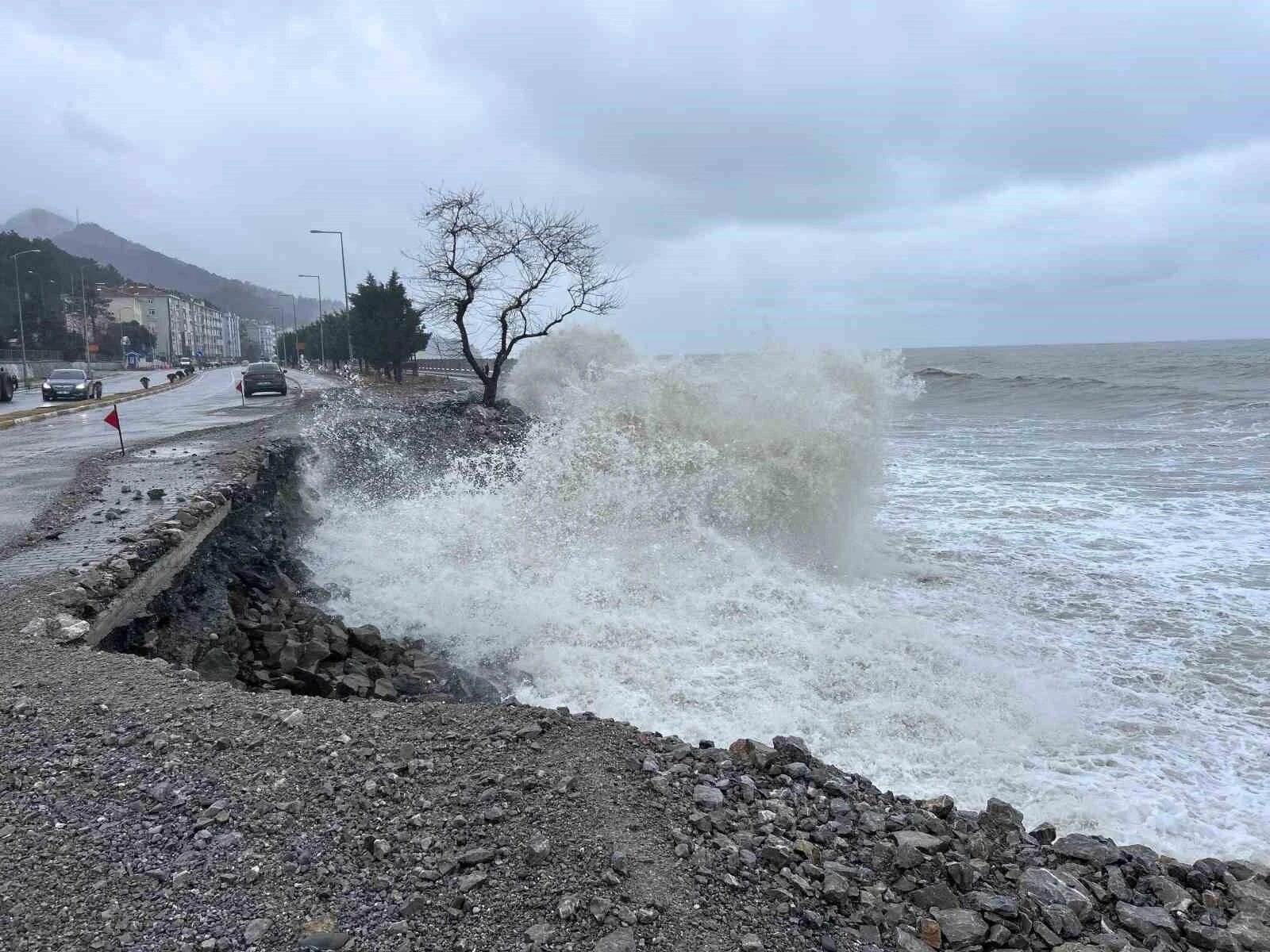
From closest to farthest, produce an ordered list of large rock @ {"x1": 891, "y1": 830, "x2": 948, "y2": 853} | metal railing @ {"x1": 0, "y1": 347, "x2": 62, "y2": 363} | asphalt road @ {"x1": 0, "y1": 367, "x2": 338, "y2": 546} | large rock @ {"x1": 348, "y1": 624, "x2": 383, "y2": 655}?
large rock @ {"x1": 891, "y1": 830, "x2": 948, "y2": 853} → large rock @ {"x1": 348, "y1": 624, "x2": 383, "y2": 655} → asphalt road @ {"x1": 0, "y1": 367, "x2": 338, "y2": 546} → metal railing @ {"x1": 0, "y1": 347, "x2": 62, "y2": 363}

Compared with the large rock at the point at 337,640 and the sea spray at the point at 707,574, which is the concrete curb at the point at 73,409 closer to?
the sea spray at the point at 707,574

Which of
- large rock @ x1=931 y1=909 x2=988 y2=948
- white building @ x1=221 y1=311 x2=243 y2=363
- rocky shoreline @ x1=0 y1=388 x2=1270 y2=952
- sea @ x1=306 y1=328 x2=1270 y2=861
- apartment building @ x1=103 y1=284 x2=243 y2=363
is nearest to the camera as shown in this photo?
rocky shoreline @ x1=0 y1=388 x2=1270 y2=952

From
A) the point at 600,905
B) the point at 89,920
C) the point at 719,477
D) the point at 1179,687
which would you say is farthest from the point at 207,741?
the point at 719,477

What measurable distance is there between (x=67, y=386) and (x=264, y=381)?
645 cm

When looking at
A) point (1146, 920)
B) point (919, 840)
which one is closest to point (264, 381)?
point (919, 840)

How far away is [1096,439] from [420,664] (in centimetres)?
2357

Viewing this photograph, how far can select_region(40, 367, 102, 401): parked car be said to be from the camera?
93.2ft

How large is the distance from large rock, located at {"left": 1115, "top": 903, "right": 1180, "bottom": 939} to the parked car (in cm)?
3367

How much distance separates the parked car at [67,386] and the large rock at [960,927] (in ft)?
109

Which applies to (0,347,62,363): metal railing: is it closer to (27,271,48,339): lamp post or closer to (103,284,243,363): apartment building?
(27,271,48,339): lamp post

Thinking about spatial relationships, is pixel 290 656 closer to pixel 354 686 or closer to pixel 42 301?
pixel 354 686

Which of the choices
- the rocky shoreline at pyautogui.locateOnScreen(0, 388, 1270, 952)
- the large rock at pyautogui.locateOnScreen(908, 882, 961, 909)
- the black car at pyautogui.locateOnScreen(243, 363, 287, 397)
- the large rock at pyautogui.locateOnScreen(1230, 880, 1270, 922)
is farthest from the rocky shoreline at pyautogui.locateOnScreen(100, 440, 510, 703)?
the black car at pyautogui.locateOnScreen(243, 363, 287, 397)

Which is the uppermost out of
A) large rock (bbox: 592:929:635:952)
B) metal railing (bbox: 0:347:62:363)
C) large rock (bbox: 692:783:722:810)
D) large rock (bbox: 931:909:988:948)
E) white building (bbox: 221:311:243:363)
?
white building (bbox: 221:311:243:363)

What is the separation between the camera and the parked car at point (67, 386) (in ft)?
93.2
